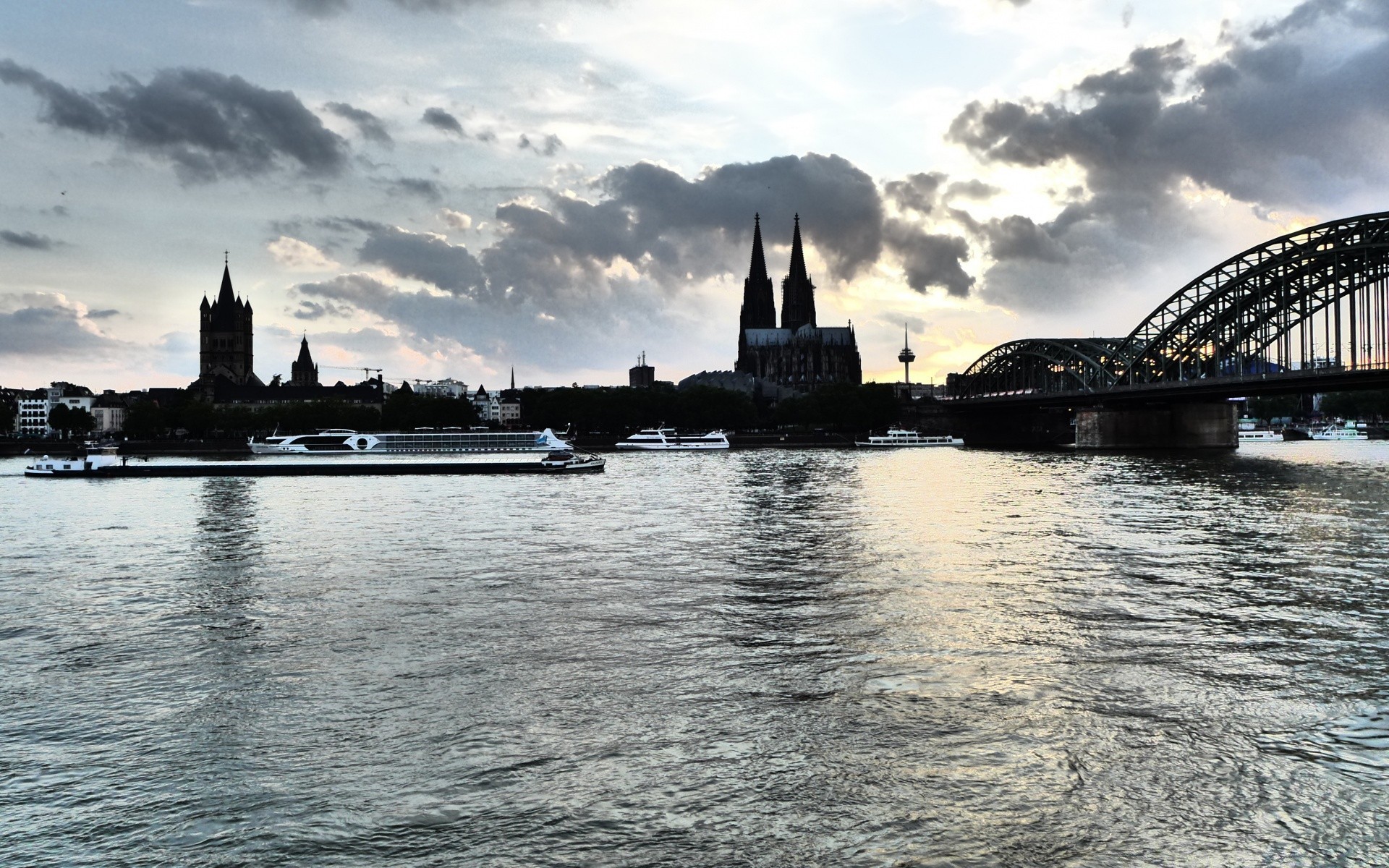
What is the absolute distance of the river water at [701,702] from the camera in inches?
336

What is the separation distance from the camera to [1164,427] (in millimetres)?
109125

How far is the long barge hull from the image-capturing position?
69688 mm

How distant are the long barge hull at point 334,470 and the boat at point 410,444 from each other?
19.2m

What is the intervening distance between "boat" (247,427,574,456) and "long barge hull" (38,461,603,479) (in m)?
19.2

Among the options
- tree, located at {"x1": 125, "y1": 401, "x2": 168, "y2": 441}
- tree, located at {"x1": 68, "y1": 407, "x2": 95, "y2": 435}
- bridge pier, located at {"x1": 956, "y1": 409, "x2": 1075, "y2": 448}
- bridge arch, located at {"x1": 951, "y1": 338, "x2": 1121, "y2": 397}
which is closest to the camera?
bridge arch, located at {"x1": 951, "y1": 338, "x2": 1121, "y2": 397}

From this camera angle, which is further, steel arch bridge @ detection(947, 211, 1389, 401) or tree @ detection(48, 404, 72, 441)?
tree @ detection(48, 404, 72, 441)

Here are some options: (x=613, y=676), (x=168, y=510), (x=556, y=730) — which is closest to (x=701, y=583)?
(x=613, y=676)

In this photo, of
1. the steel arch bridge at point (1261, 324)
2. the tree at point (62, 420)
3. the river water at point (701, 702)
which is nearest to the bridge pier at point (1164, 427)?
the steel arch bridge at point (1261, 324)

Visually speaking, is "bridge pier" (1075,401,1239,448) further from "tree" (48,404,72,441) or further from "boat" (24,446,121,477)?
"tree" (48,404,72,441)

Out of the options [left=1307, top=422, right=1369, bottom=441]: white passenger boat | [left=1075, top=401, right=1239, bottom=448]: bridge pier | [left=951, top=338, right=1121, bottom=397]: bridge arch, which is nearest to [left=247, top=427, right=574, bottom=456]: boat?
[left=1075, top=401, right=1239, bottom=448]: bridge pier

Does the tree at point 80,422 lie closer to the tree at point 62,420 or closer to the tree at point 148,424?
the tree at point 62,420

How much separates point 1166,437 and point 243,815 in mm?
112111

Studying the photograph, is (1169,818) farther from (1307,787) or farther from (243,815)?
(243,815)

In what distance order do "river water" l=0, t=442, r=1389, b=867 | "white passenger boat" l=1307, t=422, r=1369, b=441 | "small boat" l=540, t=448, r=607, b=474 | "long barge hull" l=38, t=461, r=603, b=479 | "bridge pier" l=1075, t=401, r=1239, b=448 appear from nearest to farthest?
"river water" l=0, t=442, r=1389, b=867
"long barge hull" l=38, t=461, r=603, b=479
"small boat" l=540, t=448, r=607, b=474
"bridge pier" l=1075, t=401, r=1239, b=448
"white passenger boat" l=1307, t=422, r=1369, b=441
